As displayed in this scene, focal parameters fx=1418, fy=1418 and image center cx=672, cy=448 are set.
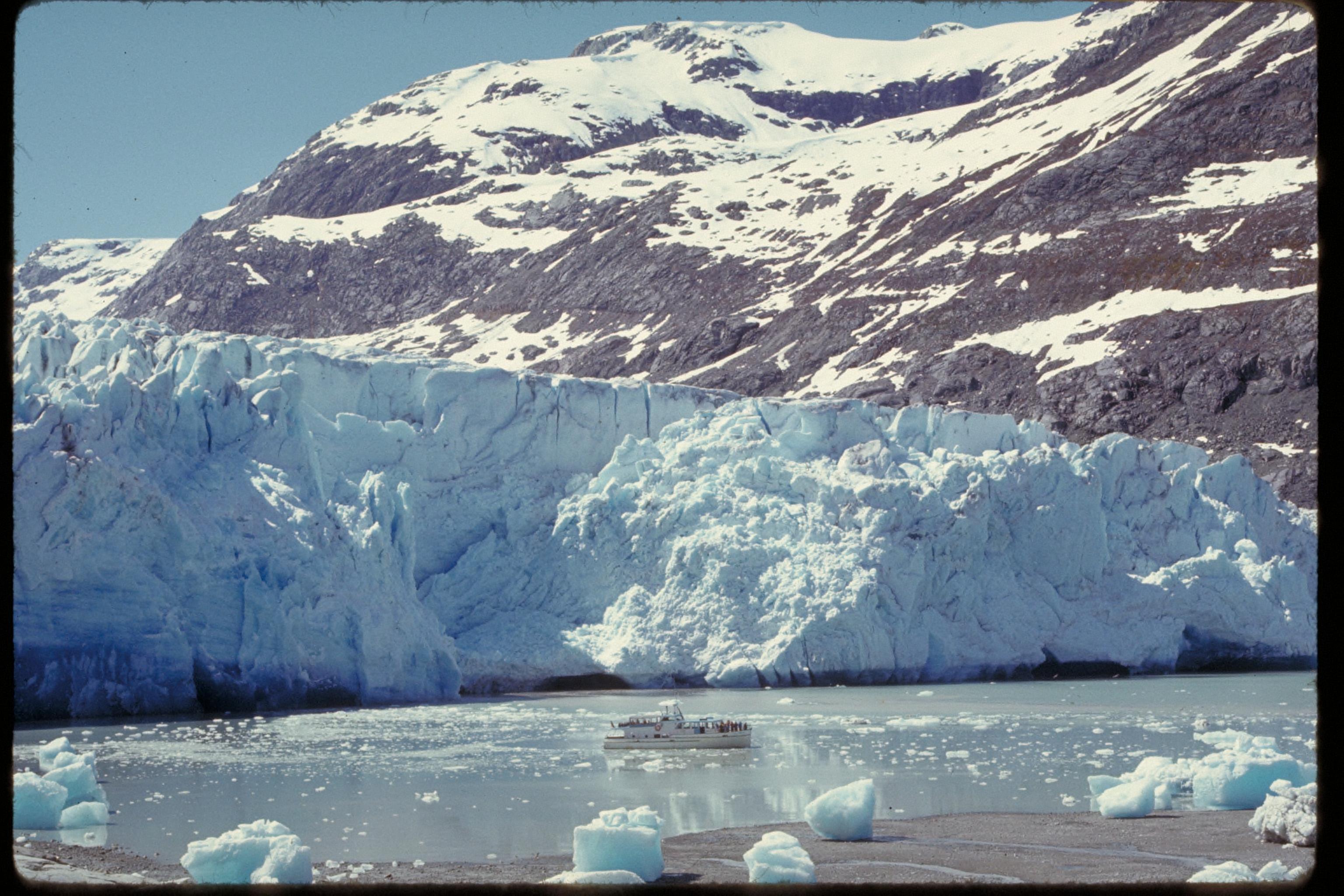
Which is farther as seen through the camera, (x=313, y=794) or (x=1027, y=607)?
(x=1027, y=607)

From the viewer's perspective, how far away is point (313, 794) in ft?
34.5

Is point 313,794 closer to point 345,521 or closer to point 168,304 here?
point 345,521

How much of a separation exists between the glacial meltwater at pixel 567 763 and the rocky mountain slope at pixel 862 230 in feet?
58.8

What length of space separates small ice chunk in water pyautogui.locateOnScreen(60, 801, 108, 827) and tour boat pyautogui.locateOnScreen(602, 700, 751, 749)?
18.7 ft

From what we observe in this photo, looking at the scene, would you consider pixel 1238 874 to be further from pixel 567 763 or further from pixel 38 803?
pixel 567 763

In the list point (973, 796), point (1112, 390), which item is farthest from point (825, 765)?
point (1112, 390)

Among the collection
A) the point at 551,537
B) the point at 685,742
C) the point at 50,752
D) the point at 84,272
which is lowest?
the point at 685,742

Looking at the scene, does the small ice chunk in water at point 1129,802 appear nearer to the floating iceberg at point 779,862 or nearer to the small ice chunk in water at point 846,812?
the small ice chunk in water at point 846,812

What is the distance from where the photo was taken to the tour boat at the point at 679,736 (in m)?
14.1

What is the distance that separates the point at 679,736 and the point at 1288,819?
23.4 feet

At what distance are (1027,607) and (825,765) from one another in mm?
10851

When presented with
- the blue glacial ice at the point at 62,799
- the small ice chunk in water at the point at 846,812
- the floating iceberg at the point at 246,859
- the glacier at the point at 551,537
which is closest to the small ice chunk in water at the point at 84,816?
the blue glacial ice at the point at 62,799

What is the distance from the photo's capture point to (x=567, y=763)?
1284 cm

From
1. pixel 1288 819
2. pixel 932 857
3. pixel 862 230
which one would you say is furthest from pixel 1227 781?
pixel 862 230
